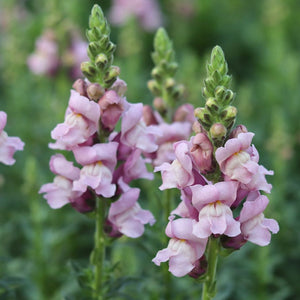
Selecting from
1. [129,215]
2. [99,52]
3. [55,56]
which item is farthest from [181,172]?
[55,56]

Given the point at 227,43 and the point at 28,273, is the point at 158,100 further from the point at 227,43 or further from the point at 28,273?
the point at 227,43

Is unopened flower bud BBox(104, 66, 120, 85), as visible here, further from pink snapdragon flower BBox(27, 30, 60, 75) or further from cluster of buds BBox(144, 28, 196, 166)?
pink snapdragon flower BBox(27, 30, 60, 75)

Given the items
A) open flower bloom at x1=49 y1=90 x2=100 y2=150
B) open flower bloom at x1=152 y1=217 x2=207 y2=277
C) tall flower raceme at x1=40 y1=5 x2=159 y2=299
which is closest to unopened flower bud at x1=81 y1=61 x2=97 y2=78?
tall flower raceme at x1=40 y1=5 x2=159 y2=299

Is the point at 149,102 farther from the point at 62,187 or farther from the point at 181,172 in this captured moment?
the point at 181,172

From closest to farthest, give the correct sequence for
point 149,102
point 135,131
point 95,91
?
point 95,91 → point 135,131 → point 149,102

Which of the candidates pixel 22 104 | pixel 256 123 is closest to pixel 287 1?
pixel 256 123

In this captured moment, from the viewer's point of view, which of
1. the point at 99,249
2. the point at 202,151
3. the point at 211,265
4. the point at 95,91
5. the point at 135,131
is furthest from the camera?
the point at 99,249

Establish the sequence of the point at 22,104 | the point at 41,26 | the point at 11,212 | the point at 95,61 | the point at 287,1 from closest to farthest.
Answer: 1. the point at 95,61
2. the point at 11,212
3. the point at 22,104
4. the point at 41,26
5. the point at 287,1
